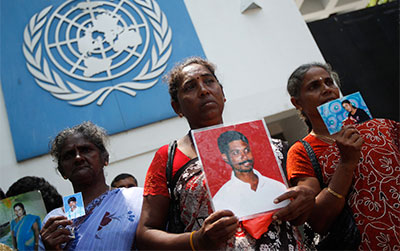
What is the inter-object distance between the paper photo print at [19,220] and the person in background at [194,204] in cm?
68

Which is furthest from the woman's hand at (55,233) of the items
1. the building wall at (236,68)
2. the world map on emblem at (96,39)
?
the world map on emblem at (96,39)

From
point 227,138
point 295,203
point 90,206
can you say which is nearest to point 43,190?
point 90,206

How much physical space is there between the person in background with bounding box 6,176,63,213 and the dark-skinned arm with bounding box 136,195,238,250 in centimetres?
132

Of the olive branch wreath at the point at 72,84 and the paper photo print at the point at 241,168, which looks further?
the olive branch wreath at the point at 72,84

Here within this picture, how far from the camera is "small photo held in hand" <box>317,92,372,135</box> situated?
127 cm

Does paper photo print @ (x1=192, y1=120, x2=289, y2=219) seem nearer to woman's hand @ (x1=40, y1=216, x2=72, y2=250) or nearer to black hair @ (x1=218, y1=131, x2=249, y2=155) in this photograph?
black hair @ (x1=218, y1=131, x2=249, y2=155)

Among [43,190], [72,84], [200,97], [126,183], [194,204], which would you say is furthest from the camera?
[72,84]

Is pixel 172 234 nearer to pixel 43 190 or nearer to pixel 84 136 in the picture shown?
pixel 84 136

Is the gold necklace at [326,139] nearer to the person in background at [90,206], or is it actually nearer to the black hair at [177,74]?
the black hair at [177,74]

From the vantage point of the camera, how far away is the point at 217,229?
2.88 feet

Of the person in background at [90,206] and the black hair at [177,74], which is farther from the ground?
the black hair at [177,74]

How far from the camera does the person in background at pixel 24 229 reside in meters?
1.45

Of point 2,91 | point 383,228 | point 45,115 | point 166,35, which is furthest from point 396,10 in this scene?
point 2,91

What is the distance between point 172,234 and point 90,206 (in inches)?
28.9
